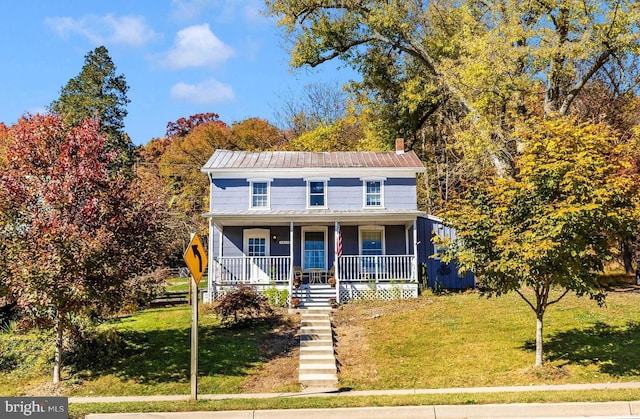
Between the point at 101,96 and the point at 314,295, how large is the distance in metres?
26.5

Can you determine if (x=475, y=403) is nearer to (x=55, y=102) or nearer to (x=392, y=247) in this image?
(x=392, y=247)

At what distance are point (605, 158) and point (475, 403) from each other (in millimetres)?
6150

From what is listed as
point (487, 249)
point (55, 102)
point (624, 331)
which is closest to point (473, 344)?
point (487, 249)

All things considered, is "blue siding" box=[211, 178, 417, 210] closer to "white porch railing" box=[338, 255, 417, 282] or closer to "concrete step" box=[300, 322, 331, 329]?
"white porch railing" box=[338, 255, 417, 282]

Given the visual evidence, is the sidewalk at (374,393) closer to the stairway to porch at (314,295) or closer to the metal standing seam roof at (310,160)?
the stairway to porch at (314,295)

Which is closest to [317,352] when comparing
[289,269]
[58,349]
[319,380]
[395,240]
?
[319,380]

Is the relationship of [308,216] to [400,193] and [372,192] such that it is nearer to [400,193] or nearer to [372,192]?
[372,192]

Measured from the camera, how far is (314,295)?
19.5 meters

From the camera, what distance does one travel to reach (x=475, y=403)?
894 centimetres

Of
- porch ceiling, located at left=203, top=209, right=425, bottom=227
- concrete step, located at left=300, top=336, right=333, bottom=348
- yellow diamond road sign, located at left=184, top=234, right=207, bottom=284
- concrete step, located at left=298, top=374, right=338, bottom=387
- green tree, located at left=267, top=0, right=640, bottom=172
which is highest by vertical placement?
green tree, located at left=267, top=0, right=640, bottom=172

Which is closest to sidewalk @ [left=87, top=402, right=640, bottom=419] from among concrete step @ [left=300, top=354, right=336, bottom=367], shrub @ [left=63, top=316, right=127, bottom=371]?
concrete step @ [left=300, top=354, right=336, bottom=367]

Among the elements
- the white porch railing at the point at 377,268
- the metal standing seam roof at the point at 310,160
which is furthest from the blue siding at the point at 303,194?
the white porch railing at the point at 377,268

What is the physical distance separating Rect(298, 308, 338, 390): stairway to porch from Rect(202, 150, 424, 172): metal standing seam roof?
744cm

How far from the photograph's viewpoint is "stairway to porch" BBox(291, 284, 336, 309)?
18.7 meters
